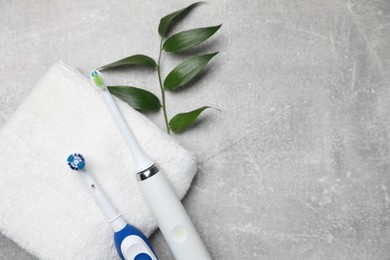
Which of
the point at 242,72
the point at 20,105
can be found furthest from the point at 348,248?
the point at 20,105

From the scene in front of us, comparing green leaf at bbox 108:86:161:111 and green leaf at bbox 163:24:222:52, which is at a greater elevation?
green leaf at bbox 163:24:222:52

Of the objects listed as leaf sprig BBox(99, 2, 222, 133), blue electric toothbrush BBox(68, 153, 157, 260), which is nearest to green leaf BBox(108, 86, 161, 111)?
leaf sprig BBox(99, 2, 222, 133)

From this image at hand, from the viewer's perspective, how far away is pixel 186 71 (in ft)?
2.18

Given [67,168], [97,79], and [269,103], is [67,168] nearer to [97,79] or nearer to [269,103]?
[97,79]

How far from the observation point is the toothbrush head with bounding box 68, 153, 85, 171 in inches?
23.6

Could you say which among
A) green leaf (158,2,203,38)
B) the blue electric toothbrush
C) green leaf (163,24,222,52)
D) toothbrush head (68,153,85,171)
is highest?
green leaf (158,2,203,38)

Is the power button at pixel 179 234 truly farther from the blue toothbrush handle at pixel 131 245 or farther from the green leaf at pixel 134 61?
the green leaf at pixel 134 61

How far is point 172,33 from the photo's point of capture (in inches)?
27.7

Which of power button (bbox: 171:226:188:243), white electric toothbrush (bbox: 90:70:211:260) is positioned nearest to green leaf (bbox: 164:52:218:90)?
white electric toothbrush (bbox: 90:70:211:260)

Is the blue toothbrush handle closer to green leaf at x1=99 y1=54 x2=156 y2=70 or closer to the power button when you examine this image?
the power button

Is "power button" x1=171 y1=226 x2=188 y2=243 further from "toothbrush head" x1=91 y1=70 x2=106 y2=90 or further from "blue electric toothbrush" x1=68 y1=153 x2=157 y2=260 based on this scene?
"toothbrush head" x1=91 y1=70 x2=106 y2=90

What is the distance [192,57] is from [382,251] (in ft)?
1.34

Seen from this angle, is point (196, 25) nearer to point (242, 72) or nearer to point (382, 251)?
point (242, 72)

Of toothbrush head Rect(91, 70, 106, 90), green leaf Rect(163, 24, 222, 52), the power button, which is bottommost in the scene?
the power button
